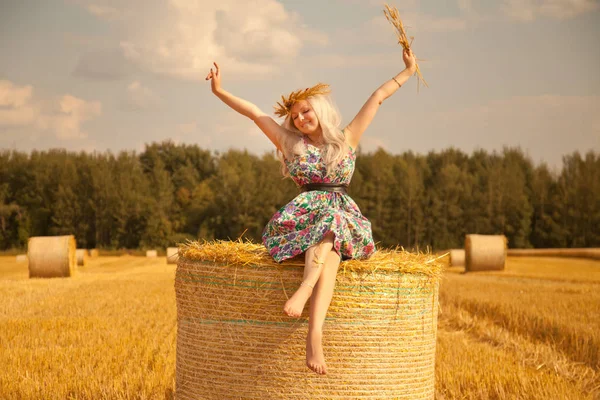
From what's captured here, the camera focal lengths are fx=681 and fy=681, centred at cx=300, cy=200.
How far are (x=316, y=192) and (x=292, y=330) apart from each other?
91 centimetres

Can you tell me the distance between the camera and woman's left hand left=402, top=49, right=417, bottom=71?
467 cm

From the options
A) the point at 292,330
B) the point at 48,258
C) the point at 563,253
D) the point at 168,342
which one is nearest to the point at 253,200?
the point at 563,253

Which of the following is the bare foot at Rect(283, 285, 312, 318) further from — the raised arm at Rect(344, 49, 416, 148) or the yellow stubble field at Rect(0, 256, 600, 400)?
the yellow stubble field at Rect(0, 256, 600, 400)

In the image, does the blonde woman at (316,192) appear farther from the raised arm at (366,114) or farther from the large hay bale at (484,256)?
the large hay bale at (484,256)

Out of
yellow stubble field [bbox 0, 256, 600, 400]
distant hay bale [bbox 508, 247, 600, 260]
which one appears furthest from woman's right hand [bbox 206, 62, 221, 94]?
distant hay bale [bbox 508, 247, 600, 260]

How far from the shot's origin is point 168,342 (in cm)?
674

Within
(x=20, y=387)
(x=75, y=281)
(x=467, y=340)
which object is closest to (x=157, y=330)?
(x=20, y=387)

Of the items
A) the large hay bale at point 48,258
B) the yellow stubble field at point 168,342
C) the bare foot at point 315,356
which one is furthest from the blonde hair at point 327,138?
the large hay bale at point 48,258

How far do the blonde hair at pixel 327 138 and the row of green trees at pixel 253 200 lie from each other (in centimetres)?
2904

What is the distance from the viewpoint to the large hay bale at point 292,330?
3859mm

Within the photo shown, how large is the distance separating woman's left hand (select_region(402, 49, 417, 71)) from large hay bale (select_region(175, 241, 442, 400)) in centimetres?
140

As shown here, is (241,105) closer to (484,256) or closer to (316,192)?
(316,192)

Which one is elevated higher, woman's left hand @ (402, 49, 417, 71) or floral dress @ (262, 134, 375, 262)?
woman's left hand @ (402, 49, 417, 71)

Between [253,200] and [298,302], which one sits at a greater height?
[253,200]
